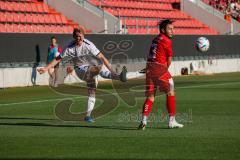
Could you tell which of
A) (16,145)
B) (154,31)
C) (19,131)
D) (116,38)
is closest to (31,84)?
(116,38)

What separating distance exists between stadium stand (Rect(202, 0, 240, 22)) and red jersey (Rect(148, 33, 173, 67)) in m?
32.8

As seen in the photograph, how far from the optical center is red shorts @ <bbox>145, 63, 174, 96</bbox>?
38.3 feet

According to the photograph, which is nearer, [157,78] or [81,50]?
[157,78]

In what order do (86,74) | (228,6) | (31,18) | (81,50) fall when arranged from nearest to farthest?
(81,50)
(86,74)
(31,18)
(228,6)

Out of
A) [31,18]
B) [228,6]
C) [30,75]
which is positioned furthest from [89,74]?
[228,6]

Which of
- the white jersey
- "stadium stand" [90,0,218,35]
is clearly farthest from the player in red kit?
"stadium stand" [90,0,218,35]

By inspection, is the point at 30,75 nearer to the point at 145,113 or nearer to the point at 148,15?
the point at 148,15

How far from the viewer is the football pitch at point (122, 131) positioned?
8.90 meters

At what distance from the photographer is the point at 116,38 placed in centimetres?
3020

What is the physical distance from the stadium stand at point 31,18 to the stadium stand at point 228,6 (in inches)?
593

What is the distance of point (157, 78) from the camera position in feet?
38.5

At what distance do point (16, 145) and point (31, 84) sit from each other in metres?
16.7

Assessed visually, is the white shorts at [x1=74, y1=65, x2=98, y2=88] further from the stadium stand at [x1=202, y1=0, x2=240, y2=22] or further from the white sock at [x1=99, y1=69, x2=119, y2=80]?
the stadium stand at [x1=202, y1=0, x2=240, y2=22]

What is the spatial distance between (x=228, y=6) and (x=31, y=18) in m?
18.9
